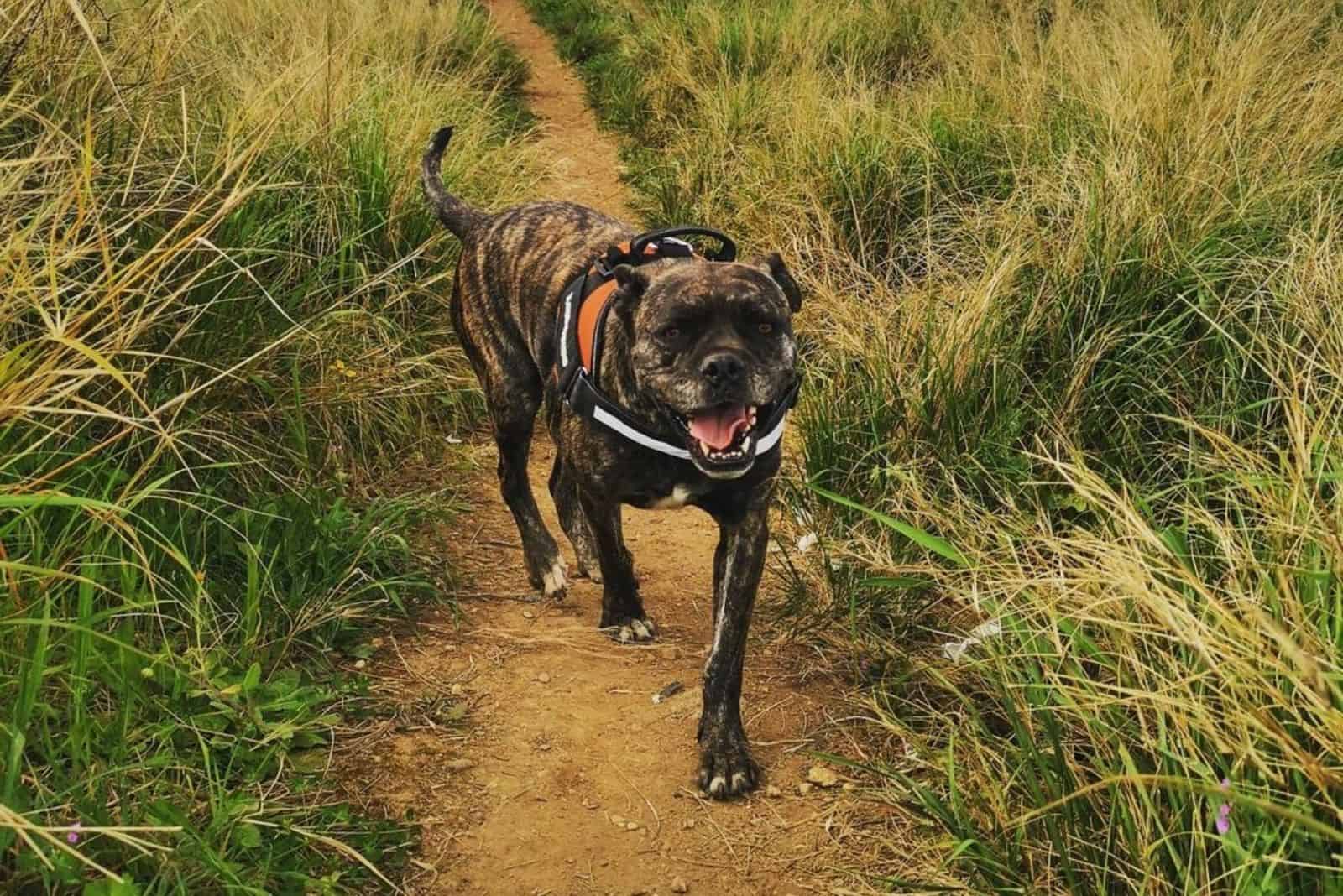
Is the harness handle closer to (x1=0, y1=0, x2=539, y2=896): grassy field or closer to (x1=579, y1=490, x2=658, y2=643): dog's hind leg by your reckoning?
(x1=579, y1=490, x2=658, y2=643): dog's hind leg

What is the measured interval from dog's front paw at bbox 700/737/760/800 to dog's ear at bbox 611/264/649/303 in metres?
1.23

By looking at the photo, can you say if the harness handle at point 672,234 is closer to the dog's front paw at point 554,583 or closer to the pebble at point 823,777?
the dog's front paw at point 554,583

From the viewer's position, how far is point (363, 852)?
2613 millimetres

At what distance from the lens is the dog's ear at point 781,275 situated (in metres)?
3.38

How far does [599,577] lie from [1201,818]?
2657mm

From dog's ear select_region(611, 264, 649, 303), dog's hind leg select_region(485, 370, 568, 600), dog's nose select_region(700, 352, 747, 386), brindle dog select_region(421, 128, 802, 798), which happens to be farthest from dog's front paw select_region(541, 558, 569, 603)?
dog's nose select_region(700, 352, 747, 386)

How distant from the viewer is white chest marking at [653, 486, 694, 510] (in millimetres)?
3299

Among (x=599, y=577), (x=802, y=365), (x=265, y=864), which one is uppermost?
(x=265, y=864)

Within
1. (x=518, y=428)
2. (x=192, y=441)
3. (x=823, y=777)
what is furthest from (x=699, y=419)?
(x=192, y=441)

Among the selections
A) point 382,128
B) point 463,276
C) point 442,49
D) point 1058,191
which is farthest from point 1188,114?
point 442,49

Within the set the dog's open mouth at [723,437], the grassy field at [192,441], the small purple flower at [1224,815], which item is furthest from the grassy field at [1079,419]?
the grassy field at [192,441]

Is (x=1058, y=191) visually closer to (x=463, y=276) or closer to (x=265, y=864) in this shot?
(x=463, y=276)

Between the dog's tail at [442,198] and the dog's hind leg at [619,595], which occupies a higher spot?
the dog's tail at [442,198]

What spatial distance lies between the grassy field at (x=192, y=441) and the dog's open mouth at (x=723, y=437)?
1120 mm
